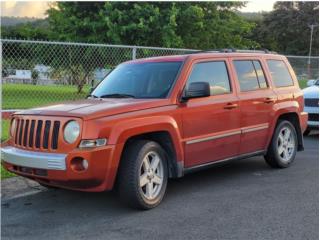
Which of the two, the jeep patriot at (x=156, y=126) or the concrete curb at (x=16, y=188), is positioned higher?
the jeep patriot at (x=156, y=126)

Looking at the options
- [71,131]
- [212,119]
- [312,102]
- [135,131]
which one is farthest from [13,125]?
[312,102]

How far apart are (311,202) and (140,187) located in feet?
6.72

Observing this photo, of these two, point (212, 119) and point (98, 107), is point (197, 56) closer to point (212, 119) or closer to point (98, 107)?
point (212, 119)

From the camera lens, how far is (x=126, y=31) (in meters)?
22.8

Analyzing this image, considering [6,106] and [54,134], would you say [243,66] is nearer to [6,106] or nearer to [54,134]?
[54,134]

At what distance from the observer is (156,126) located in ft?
18.1

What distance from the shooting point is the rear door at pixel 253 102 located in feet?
22.4

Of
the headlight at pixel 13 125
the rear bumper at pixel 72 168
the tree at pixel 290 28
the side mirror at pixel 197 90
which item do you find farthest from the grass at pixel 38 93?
the tree at pixel 290 28

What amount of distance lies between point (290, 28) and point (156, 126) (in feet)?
263

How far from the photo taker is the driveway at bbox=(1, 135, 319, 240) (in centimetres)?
472

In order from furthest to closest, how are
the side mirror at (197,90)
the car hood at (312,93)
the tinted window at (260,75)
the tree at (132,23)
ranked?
the tree at (132,23) → the car hood at (312,93) → the tinted window at (260,75) → the side mirror at (197,90)

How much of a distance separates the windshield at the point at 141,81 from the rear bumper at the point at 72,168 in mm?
1260

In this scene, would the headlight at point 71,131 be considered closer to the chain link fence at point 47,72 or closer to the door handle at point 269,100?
→ the door handle at point 269,100

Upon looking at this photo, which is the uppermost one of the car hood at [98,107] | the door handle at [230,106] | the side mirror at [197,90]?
the side mirror at [197,90]
